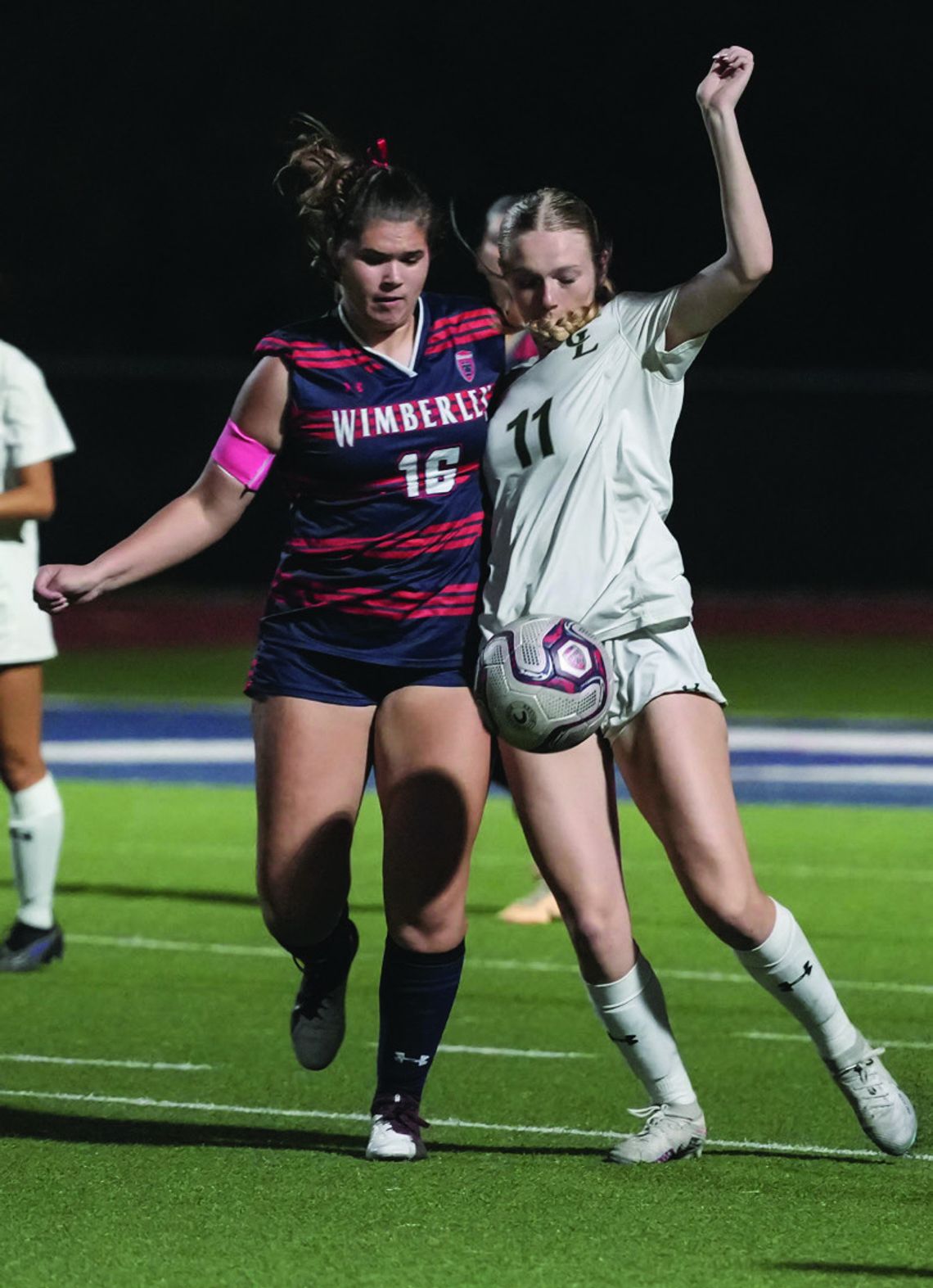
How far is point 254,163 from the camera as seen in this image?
3064 cm

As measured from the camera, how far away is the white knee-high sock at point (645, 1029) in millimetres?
5023

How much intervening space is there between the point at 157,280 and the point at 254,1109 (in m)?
25.3

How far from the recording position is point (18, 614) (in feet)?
24.5

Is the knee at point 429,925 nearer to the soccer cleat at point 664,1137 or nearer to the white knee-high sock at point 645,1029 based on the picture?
the white knee-high sock at point 645,1029

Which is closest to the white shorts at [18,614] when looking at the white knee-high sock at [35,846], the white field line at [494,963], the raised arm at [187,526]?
the white knee-high sock at [35,846]

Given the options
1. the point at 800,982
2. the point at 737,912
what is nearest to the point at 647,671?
the point at 737,912

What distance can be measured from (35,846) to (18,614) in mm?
822

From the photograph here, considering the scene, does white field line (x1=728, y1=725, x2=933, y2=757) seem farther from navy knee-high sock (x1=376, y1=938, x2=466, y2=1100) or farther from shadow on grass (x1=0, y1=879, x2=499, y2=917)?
navy knee-high sock (x1=376, y1=938, x2=466, y2=1100)

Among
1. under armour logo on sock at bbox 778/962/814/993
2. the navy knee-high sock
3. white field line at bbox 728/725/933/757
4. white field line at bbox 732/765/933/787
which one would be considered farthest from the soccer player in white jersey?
white field line at bbox 728/725/933/757

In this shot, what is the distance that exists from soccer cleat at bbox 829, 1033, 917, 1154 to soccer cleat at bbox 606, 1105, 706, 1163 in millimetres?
339

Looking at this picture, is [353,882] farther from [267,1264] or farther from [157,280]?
[157,280]

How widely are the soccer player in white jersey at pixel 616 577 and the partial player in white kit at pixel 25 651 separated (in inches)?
109

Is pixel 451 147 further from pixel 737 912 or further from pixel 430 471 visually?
pixel 737 912

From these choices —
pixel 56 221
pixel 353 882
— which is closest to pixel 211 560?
pixel 56 221
